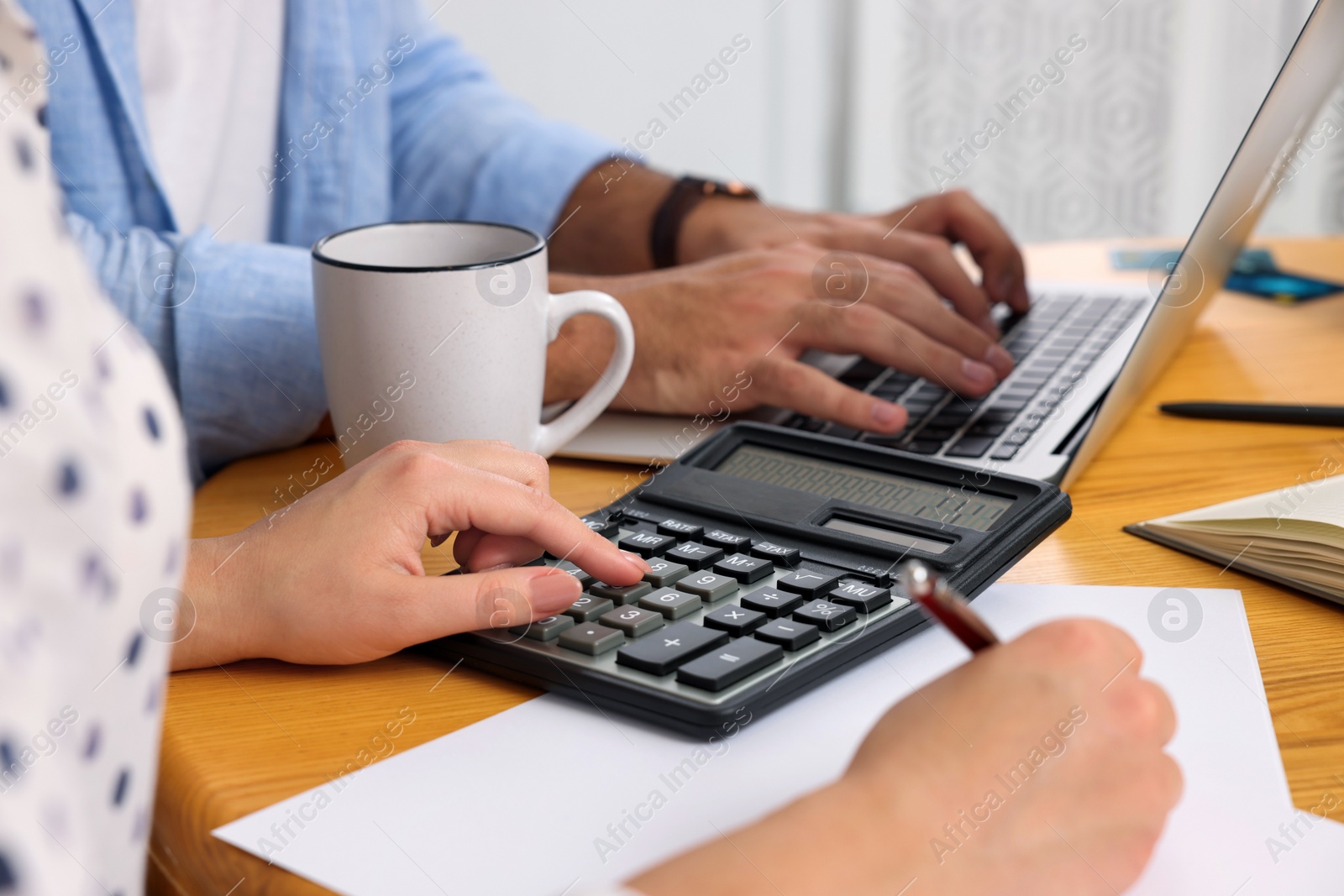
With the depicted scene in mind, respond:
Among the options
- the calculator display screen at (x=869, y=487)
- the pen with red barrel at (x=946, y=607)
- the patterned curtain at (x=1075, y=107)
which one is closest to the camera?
the pen with red barrel at (x=946, y=607)

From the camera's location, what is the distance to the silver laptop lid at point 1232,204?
621 millimetres

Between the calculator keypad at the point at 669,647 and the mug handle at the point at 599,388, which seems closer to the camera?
the calculator keypad at the point at 669,647

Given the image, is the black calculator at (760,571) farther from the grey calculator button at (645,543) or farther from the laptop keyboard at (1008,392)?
the laptop keyboard at (1008,392)

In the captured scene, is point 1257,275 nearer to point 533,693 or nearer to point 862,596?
point 862,596

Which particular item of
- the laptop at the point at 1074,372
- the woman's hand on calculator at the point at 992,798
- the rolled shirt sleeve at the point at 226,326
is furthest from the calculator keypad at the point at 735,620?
the rolled shirt sleeve at the point at 226,326

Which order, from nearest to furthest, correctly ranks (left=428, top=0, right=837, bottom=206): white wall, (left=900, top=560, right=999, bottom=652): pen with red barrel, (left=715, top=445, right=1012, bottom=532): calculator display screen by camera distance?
1. (left=900, top=560, right=999, bottom=652): pen with red barrel
2. (left=715, top=445, right=1012, bottom=532): calculator display screen
3. (left=428, top=0, right=837, bottom=206): white wall

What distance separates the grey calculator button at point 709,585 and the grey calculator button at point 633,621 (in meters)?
0.02

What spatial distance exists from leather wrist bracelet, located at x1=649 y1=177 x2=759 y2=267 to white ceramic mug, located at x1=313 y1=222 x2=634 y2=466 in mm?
383

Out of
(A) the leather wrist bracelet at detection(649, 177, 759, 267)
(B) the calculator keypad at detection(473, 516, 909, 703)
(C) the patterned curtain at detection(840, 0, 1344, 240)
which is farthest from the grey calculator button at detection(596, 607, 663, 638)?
(C) the patterned curtain at detection(840, 0, 1344, 240)

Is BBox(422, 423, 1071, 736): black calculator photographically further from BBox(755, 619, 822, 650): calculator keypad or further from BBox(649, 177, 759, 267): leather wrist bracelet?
BBox(649, 177, 759, 267): leather wrist bracelet

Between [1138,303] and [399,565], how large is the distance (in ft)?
2.28

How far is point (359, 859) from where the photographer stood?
361mm

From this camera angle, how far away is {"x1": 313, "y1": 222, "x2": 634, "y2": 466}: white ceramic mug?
1.97 ft

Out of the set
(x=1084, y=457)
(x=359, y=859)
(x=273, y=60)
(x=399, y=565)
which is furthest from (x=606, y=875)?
(x=273, y=60)
